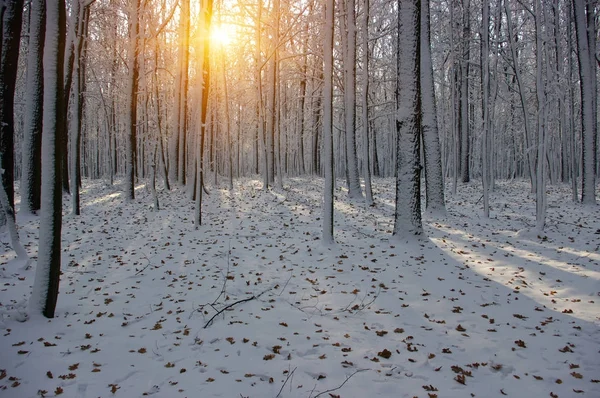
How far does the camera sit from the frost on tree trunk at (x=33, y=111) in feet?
20.4

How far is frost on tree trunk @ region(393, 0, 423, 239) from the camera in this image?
27.0ft

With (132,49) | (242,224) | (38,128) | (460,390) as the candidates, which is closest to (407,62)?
(242,224)

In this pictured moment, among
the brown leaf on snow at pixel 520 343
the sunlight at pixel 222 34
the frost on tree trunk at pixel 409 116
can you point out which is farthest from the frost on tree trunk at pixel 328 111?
the sunlight at pixel 222 34

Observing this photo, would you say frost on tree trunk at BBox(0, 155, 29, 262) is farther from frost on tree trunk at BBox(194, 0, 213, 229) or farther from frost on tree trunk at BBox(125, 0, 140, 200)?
frost on tree trunk at BBox(125, 0, 140, 200)

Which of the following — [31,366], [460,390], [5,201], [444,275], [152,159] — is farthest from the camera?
[152,159]

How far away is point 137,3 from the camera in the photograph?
13797 mm

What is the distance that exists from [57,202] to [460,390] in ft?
17.0

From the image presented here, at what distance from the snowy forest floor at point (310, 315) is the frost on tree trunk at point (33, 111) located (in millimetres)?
1349

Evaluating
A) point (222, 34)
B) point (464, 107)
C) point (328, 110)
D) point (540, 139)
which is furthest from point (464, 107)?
point (328, 110)

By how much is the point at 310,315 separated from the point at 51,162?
13.1ft

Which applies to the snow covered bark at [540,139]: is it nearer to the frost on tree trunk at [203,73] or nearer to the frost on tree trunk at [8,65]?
the frost on tree trunk at [203,73]

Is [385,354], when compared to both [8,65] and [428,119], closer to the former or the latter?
[428,119]

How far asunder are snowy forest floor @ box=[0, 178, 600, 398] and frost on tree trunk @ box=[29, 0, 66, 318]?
1.60 feet

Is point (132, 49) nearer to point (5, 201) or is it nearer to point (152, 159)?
point (152, 159)
